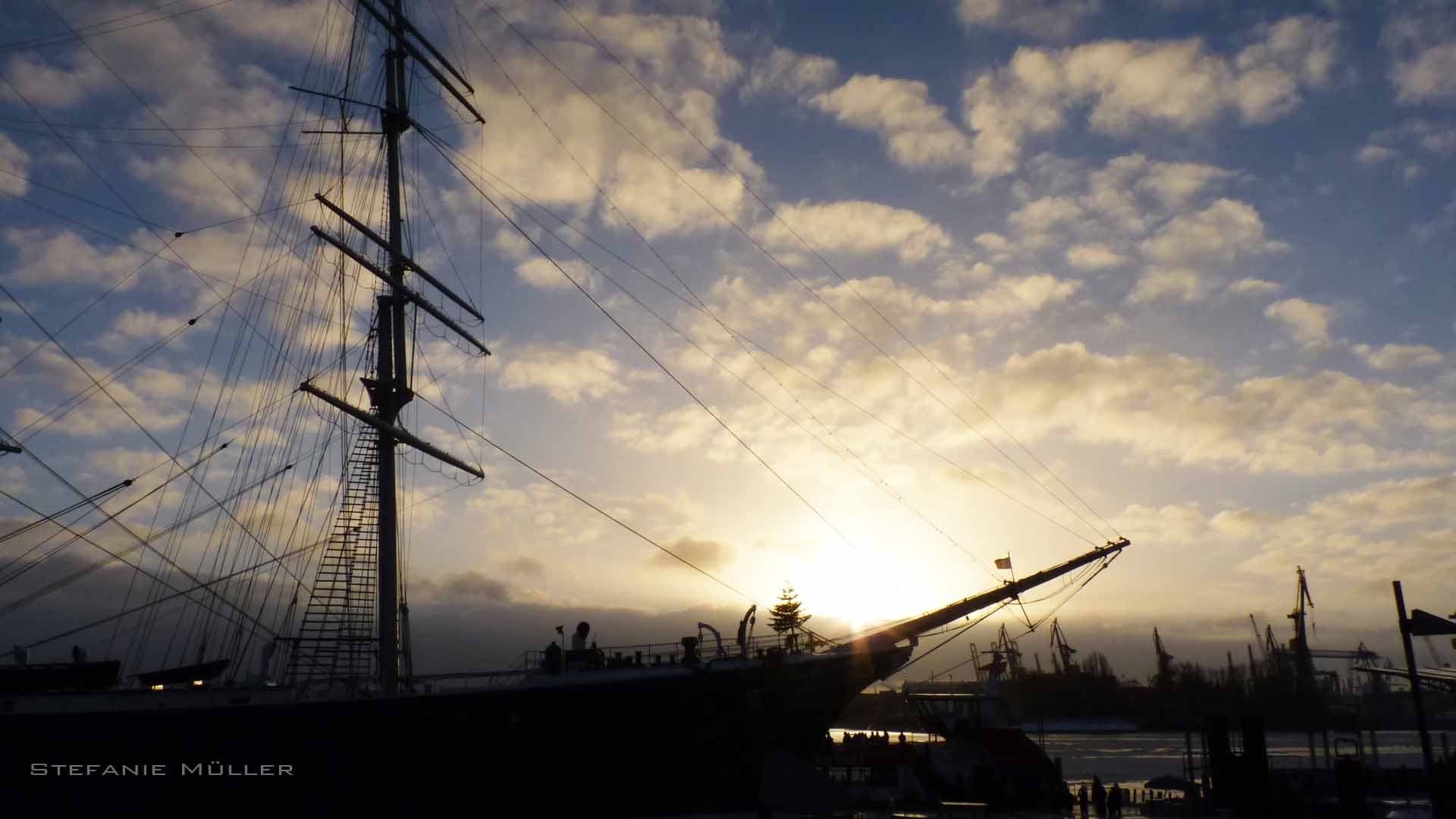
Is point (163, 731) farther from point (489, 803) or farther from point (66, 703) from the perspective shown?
point (489, 803)

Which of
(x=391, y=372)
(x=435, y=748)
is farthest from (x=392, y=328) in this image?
(x=435, y=748)

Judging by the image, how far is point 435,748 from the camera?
25.5m

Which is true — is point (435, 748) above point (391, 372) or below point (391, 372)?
→ below

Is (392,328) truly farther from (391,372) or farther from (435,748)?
(435,748)

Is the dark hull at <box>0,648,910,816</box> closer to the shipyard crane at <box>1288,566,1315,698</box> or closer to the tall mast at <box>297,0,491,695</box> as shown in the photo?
the tall mast at <box>297,0,491,695</box>

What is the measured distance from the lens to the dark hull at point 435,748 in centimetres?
2480

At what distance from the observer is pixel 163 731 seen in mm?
24828

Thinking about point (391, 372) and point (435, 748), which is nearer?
point (435, 748)

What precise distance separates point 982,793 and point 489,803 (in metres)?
18.0

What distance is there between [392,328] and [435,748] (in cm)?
1381

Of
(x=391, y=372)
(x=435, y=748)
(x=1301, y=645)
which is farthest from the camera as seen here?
(x=1301, y=645)

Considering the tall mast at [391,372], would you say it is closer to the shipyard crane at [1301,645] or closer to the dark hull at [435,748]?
the dark hull at [435,748]

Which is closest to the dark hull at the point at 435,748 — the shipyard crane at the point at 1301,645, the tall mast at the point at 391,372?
the tall mast at the point at 391,372

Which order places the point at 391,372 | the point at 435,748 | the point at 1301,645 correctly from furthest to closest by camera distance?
1. the point at 1301,645
2. the point at 391,372
3. the point at 435,748
